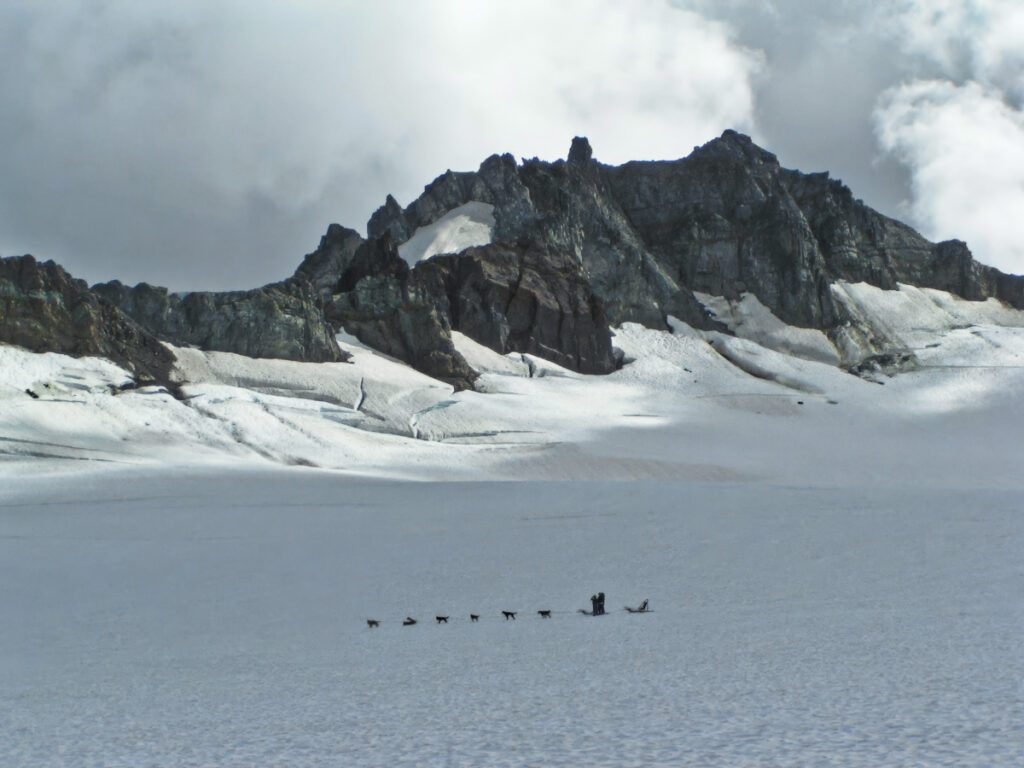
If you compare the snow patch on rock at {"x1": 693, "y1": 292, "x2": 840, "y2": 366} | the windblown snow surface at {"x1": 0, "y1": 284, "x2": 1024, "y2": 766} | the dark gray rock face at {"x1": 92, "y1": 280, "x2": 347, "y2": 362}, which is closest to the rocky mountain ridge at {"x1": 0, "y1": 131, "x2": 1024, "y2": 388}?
the dark gray rock face at {"x1": 92, "y1": 280, "x2": 347, "y2": 362}

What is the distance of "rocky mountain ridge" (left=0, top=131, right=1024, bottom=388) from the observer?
78875 mm

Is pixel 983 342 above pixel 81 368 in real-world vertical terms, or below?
above

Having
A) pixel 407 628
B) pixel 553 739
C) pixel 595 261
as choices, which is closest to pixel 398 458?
pixel 407 628

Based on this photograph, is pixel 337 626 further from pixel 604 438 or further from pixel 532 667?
pixel 604 438

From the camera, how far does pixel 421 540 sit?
107ft

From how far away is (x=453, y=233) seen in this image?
11138 cm

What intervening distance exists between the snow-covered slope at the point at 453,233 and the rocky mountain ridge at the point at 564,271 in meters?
0.29

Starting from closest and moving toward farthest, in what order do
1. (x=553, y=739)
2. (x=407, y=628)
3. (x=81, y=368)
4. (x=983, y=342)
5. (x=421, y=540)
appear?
(x=553, y=739) < (x=407, y=628) < (x=421, y=540) < (x=81, y=368) < (x=983, y=342)

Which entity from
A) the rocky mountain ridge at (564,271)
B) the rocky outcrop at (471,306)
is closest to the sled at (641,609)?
the rocky mountain ridge at (564,271)

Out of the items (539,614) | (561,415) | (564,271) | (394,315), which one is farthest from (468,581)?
(564,271)

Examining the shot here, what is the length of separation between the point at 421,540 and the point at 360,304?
2243 inches

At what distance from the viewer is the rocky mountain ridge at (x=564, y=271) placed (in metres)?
78.9

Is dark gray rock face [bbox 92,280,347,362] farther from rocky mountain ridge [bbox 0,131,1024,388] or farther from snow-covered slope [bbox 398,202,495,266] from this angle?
snow-covered slope [bbox 398,202,495,266]

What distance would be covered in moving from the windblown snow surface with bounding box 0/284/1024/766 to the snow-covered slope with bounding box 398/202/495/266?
112ft
